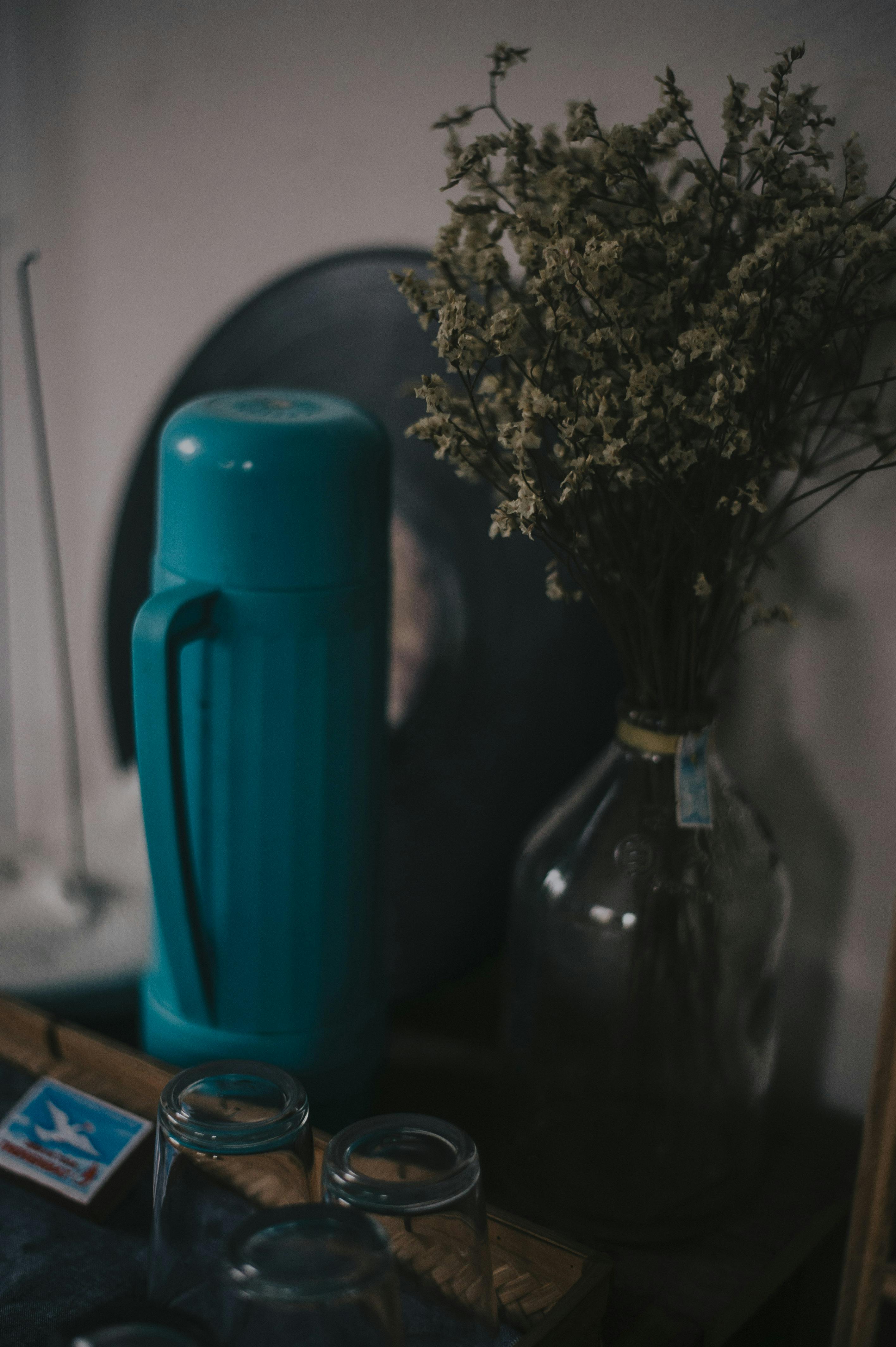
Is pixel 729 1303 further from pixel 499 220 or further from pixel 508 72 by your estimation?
pixel 508 72

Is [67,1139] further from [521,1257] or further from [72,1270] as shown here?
[521,1257]

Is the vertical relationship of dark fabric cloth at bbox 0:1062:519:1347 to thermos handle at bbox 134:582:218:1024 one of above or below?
below

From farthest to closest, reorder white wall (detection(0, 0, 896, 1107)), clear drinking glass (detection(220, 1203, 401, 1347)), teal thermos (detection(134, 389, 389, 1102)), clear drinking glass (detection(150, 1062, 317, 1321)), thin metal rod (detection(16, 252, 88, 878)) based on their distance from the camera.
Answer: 1. thin metal rod (detection(16, 252, 88, 878))
2. white wall (detection(0, 0, 896, 1107))
3. teal thermos (detection(134, 389, 389, 1102))
4. clear drinking glass (detection(150, 1062, 317, 1321))
5. clear drinking glass (detection(220, 1203, 401, 1347))

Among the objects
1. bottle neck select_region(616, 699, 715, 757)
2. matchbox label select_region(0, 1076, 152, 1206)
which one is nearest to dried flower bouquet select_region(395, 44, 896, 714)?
bottle neck select_region(616, 699, 715, 757)

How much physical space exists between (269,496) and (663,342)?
25 cm

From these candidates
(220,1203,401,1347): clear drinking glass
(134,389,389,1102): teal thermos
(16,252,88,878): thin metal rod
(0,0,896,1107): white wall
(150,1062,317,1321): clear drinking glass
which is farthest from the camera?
(16,252,88,878): thin metal rod

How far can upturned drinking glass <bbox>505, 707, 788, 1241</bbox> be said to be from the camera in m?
0.74

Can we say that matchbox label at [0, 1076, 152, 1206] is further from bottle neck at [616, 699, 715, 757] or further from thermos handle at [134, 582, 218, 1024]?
bottle neck at [616, 699, 715, 757]

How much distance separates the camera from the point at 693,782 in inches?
28.8

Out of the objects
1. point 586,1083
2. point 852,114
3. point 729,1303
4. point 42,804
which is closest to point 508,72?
point 852,114

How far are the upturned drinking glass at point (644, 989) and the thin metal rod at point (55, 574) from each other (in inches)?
21.5

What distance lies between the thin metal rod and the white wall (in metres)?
0.02

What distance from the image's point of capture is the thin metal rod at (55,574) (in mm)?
1159

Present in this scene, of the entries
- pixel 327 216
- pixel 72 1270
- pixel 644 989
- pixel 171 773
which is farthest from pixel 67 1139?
pixel 327 216
